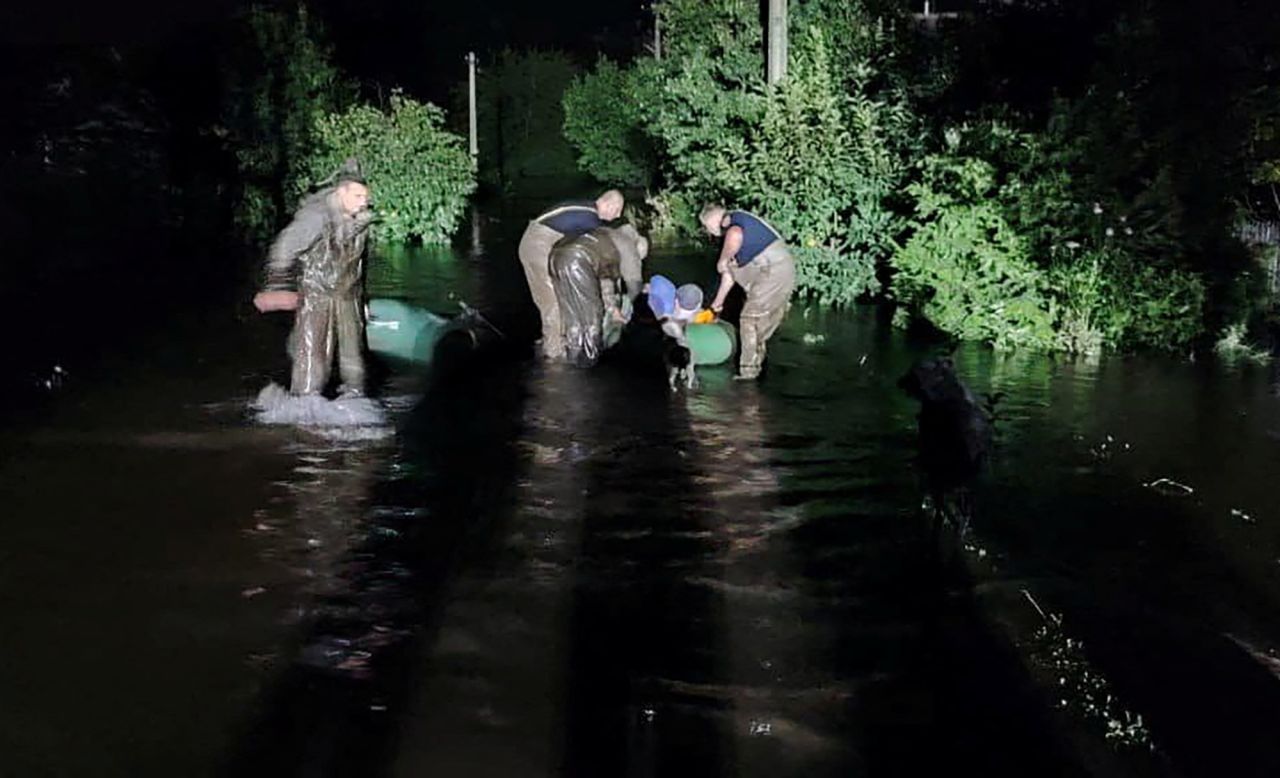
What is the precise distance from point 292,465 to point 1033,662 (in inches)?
212

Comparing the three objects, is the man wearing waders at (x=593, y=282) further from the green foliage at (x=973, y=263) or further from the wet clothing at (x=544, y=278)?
the green foliage at (x=973, y=263)

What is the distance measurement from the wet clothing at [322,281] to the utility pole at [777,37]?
9.08m

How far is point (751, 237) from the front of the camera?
13.0 m

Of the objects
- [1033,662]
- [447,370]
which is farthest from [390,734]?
[447,370]

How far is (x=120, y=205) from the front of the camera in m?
23.9

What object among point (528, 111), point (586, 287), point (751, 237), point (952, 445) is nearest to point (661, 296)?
point (586, 287)

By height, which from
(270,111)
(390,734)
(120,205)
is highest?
(270,111)

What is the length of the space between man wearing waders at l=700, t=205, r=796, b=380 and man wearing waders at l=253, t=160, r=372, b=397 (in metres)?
3.34

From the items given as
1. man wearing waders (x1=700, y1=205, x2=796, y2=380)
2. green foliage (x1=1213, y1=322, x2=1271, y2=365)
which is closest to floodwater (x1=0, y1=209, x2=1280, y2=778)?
man wearing waders (x1=700, y1=205, x2=796, y2=380)

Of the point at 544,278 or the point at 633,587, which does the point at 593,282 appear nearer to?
the point at 544,278

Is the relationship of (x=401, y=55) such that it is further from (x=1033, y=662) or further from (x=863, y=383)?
(x=1033, y=662)

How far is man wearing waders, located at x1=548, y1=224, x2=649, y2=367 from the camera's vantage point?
1323cm

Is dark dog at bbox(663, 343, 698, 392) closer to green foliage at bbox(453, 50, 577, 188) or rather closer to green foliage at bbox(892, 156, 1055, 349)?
green foliage at bbox(892, 156, 1055, 349)

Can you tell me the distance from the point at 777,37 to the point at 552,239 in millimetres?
6851
